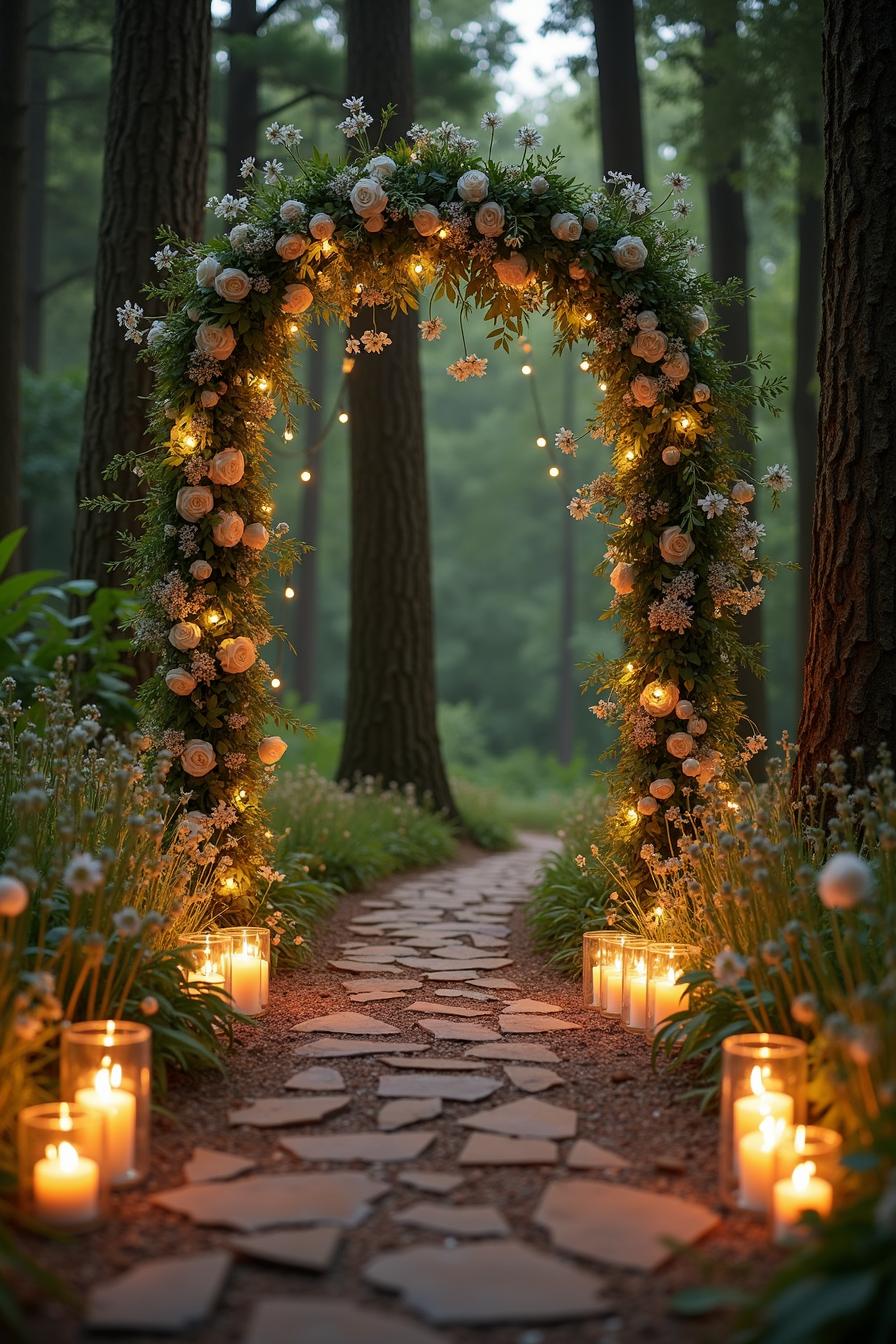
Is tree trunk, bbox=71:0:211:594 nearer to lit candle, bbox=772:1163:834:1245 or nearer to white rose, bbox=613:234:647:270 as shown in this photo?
white rose, bbox=613:234:647:270

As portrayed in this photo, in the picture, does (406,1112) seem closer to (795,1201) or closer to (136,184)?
(795,1201)

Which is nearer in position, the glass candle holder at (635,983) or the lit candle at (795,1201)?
the lit candle at (795,1201)

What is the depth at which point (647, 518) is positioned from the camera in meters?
4.46

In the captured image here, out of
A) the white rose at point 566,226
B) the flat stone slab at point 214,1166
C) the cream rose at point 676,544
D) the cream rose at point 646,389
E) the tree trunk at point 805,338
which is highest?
the tree trunk at point 805,338

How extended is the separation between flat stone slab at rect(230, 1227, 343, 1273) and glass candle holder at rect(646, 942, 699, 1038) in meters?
1.58

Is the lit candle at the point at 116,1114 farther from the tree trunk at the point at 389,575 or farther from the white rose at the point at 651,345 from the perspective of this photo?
the tree trunk at the point at 389,575

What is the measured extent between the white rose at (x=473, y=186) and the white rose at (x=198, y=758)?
2.26 metres

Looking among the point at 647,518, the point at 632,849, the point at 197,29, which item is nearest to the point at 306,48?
the point at 197,29

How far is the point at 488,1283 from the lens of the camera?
6.62 ft

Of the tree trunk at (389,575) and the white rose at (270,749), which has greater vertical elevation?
the tree trunk at (389,575)

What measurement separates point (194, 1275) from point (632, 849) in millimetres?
2781

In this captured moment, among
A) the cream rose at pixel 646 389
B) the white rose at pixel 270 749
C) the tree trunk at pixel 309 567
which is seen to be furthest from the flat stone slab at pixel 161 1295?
the tree trunk at pixel 309 567

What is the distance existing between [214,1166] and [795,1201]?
49.0 inches

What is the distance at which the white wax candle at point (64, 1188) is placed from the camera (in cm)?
219
